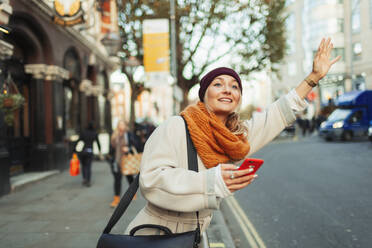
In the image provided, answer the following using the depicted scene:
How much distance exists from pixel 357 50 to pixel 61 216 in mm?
30892

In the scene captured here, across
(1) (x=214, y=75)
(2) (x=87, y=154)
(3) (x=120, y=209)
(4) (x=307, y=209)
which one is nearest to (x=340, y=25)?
(2) (x=87, y=154)

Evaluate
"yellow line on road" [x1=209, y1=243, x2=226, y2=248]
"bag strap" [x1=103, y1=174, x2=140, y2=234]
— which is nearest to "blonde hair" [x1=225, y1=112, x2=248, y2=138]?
"bag strap" [x1=103, y1=174, x2=140, y2=234]

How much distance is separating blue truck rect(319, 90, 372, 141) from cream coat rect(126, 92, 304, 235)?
66.3ft

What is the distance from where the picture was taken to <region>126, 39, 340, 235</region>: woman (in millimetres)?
1573

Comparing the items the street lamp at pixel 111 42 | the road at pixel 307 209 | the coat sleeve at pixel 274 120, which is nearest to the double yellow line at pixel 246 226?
the road at pixel 307 209

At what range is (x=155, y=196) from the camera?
164 centimetres

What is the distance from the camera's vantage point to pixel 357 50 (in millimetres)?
29969

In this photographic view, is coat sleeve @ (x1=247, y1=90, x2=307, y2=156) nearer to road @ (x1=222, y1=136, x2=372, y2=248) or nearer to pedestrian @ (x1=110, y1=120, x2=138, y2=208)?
→ road @ (x1=222, y1=136, x2=372, y2=248)

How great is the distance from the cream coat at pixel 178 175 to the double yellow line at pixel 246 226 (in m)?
2.85

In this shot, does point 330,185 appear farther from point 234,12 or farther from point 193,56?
point 193,56

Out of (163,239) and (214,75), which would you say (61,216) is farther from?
(214,75)

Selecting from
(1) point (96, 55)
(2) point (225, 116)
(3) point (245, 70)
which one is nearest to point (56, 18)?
(1) point (96, 55)

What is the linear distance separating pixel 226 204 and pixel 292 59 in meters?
44.0

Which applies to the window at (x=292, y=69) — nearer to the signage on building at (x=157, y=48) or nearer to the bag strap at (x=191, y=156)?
the signage on building at (x=157, y=48)
